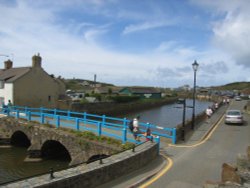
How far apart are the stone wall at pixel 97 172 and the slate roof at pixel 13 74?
2652 cm

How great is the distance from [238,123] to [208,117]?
3.66 meters

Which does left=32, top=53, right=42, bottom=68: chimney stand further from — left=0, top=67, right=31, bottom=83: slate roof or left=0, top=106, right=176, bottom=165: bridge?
left=0, top=106, right=176, bottom=165: bridge

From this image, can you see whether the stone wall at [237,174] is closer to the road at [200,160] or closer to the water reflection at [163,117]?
the road at [200,160]

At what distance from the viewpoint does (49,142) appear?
19.9m

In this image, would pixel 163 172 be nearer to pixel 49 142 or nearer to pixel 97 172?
pixel 97 172

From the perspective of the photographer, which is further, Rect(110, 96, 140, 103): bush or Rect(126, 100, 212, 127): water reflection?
Rect(110, 96, 140, 103): bush

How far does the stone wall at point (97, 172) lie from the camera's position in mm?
7074

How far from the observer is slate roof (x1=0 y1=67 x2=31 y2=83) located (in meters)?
33.7

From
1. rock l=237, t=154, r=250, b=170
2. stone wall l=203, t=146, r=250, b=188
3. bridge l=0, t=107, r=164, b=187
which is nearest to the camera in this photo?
stone wall l=203, t=146, r=250, b=188

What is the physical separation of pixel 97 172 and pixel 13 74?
31.1 meters

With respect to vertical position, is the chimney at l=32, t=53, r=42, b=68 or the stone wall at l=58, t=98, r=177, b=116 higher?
the chimney at l=32, t=53, r=42, b=68

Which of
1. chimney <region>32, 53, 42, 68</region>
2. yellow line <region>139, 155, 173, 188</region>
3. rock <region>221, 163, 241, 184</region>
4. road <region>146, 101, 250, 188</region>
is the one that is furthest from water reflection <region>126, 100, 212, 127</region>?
rock <region>221, 163, 241, 184</region>

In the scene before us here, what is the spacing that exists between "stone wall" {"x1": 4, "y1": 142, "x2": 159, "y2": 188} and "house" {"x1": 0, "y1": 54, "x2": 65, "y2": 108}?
2603 cm

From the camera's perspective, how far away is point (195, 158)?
1253 centimetres
